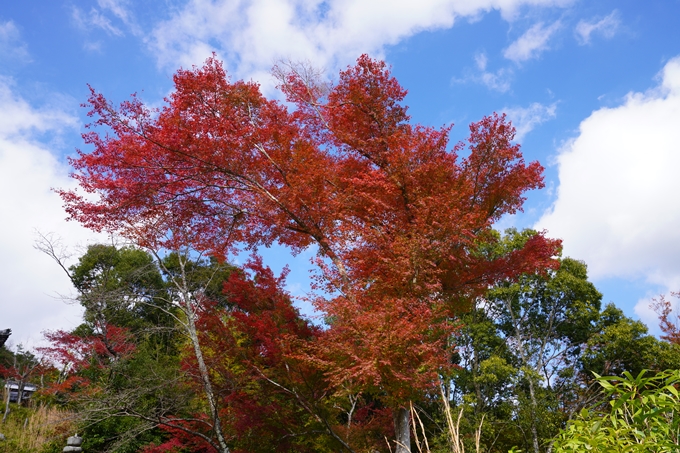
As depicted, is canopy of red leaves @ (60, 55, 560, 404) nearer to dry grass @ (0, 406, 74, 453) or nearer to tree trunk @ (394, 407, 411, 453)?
tree trunk @ (394, 407, 411, 453)

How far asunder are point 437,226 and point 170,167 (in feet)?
13.7

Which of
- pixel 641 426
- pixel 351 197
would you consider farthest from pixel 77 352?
pixel 641 426

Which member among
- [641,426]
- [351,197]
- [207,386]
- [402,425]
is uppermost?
[351,197]

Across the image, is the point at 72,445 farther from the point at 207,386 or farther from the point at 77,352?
the point at 77,352

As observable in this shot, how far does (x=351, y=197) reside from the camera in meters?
7.17

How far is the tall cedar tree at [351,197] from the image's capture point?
6199 mm

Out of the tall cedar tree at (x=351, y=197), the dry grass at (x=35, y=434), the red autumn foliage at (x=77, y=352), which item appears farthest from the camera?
the red autumn foliage at (x=77, y=352)

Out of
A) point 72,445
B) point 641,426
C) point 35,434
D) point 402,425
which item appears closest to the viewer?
point 641,426

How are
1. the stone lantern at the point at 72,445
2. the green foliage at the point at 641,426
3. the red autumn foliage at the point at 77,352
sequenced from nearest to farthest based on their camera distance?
1. the green foliage at the point at 641,426
2. the stone lantern at the point at 72,445
3. the red autumn foliage at the point at 77,352

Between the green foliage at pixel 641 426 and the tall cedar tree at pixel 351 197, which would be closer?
the green foliage at pixel 641 426

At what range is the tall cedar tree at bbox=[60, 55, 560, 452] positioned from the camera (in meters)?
6.20

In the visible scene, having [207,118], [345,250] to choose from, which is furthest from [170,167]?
[345,250]

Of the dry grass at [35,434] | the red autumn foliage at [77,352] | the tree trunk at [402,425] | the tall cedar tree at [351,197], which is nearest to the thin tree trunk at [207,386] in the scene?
the tall cedar tree at [351,197]

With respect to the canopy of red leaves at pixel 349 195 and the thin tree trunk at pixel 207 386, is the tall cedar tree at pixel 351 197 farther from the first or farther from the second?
the thin tree trunk at pixel 207 386
